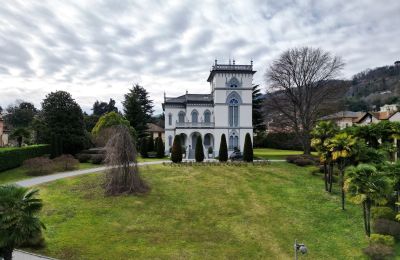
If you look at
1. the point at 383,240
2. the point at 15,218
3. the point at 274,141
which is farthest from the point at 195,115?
the point at 15,218

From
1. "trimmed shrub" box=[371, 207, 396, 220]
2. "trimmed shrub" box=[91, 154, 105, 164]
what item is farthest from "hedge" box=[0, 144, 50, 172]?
"trimmed shrub" box=[371, 207, 396, 220]

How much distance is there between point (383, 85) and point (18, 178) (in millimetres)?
156982

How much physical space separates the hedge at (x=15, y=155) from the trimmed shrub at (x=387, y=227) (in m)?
30.8

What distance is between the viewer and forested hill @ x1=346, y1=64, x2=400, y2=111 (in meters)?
114

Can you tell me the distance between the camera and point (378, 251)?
1744 cm

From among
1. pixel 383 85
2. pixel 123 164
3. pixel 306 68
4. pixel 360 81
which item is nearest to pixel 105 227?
pixel 123 164

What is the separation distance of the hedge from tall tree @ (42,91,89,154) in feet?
12.5

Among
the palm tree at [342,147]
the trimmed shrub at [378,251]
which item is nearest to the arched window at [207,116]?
the palm tree at [342,147]

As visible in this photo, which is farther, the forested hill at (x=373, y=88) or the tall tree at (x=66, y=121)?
the forested hill at (x=373, y=88)

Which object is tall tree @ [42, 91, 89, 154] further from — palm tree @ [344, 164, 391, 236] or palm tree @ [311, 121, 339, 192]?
palm tree @ [344, 164, 391, 236]

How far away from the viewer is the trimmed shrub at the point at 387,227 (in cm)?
2011

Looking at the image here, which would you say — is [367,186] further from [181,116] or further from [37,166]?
[181,116]

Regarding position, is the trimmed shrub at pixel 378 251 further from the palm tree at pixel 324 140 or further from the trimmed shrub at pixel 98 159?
the trimmed shrub at pixel 98 159

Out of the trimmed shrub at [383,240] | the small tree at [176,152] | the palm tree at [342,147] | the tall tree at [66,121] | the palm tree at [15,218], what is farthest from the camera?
the tall tree at [66,121]
